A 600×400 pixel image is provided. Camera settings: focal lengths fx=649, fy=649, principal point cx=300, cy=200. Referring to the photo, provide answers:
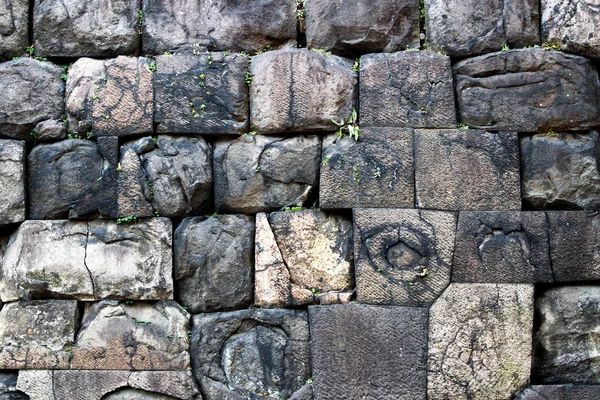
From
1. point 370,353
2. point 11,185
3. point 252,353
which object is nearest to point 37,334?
point 11,185

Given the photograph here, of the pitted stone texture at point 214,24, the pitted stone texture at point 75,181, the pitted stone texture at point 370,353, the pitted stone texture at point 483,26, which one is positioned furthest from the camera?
the pitted stone texture at point 214,24

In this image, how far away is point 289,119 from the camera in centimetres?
408

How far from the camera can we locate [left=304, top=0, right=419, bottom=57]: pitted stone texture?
4.22 meters

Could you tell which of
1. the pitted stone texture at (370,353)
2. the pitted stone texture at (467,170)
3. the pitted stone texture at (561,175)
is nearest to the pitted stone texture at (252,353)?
the pitted stone texture at (370,353)

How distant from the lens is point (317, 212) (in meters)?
4.06

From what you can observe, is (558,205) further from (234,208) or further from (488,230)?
(234,208)

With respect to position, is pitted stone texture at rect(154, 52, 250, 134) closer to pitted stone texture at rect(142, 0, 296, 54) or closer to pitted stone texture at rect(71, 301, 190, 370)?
pitted stone texture at rect(142, 0, 296, 54)

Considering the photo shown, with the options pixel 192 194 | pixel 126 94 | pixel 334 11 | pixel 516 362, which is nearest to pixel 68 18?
pixel 126 94

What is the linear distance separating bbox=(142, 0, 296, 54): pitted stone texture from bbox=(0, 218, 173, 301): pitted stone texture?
1207mm

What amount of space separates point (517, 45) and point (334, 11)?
1203mm

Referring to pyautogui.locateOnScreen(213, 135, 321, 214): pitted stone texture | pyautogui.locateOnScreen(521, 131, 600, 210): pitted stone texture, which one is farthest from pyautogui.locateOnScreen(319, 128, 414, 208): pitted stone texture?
pyautogui.locateOnScreen(521, 131, 600, 210): pitted stone texture

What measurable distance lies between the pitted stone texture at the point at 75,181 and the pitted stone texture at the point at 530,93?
2.27 m

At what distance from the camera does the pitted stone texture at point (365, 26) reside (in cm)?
422

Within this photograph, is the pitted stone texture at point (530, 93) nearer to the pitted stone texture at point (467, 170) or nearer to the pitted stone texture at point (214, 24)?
the pitted stone texture at point (467, 170)
